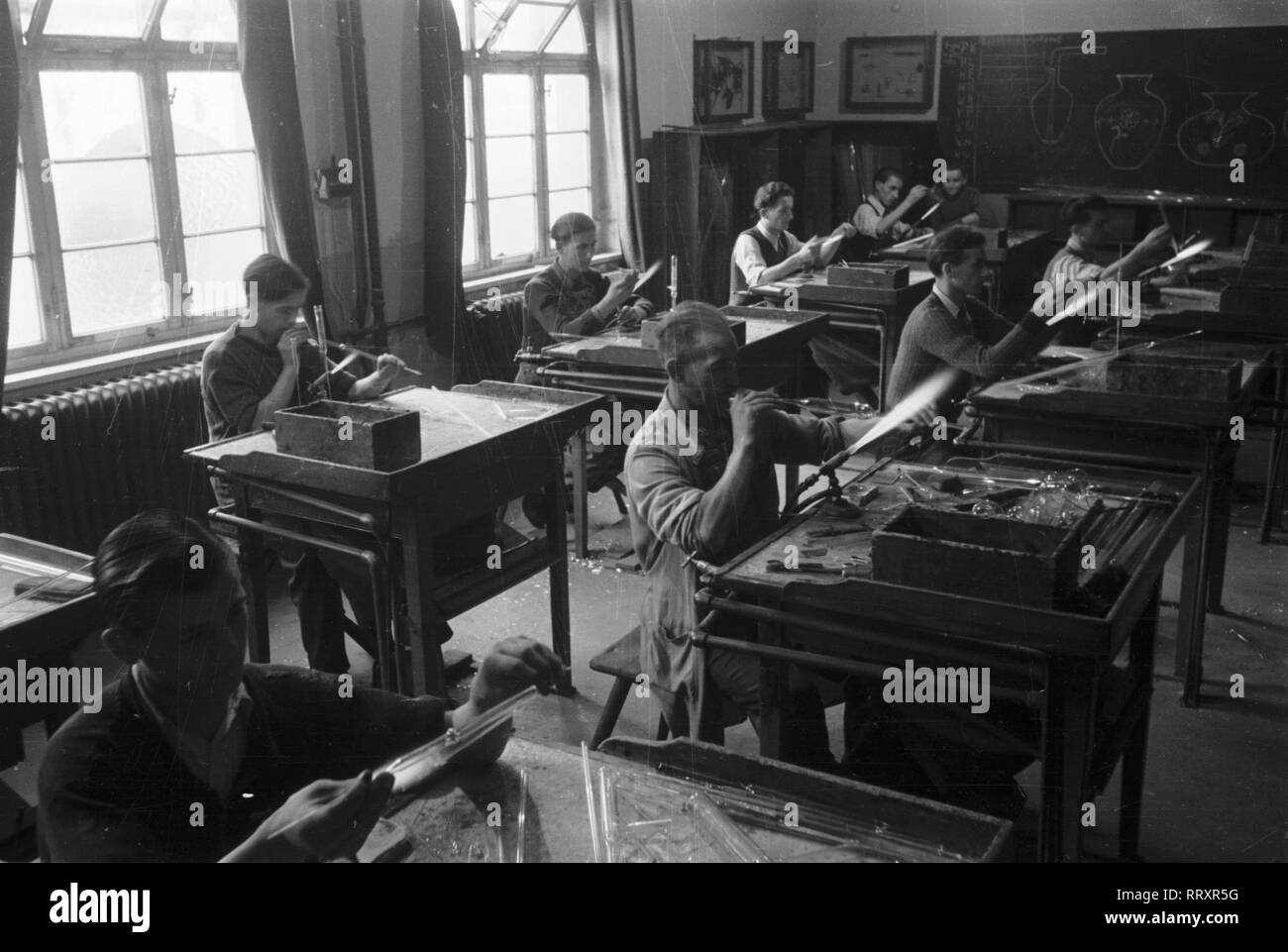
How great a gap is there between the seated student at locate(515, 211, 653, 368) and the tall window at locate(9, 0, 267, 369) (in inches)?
46.1

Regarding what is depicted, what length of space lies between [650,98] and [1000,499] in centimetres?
523

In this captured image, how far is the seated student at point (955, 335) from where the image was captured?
4164mm

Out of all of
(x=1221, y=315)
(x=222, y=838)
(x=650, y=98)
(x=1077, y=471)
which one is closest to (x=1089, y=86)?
(x=650, y=98)

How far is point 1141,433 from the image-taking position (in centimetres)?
345

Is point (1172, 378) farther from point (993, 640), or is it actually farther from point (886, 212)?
point (886, 212)

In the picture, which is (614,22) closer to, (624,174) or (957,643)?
(624,174)

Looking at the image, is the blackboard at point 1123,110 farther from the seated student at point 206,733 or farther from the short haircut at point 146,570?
the short haircut at point 146,570

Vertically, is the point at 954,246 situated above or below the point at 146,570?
above

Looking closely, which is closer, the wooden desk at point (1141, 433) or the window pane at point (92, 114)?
the wooden desk at point (1141, 433)

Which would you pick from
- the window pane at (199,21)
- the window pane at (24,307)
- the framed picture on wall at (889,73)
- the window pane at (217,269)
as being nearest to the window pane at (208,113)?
the window pane at (199,21)

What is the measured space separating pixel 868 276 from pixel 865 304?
136 mm

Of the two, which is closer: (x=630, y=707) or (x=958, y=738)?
(x=958, y=738)

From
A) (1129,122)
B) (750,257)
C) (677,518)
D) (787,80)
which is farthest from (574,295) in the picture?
(1129,122)

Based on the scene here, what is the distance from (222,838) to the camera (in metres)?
1.71
